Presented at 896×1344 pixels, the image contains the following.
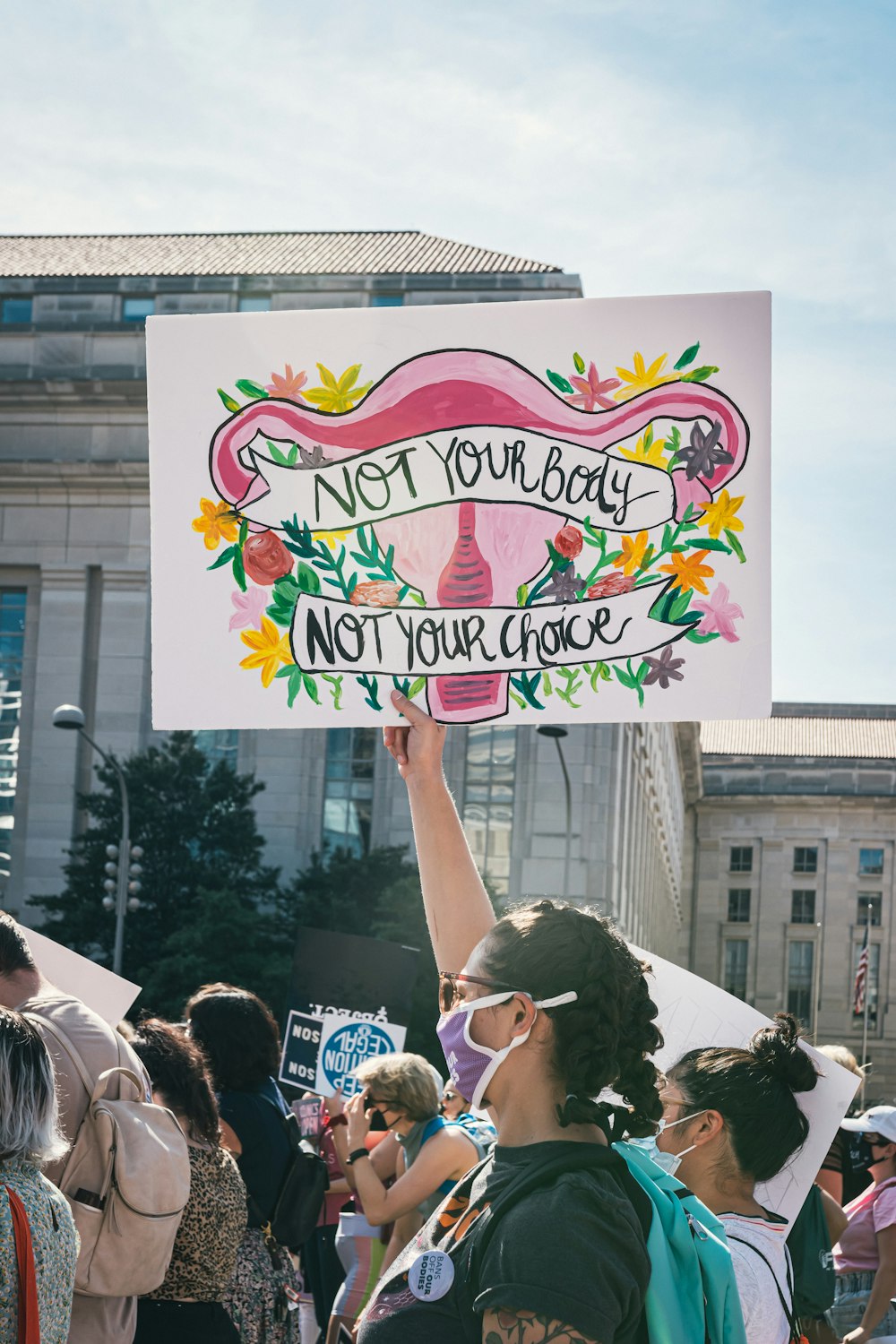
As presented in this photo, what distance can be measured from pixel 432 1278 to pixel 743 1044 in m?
1.86

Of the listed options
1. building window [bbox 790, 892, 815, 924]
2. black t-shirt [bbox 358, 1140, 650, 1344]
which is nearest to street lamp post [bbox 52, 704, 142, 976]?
black t-shirt [bbox 358, 1140, 650, 1344]

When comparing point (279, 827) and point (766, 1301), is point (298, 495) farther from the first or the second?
point (279, 827)

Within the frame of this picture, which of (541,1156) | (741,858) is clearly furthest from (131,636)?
(741,858)

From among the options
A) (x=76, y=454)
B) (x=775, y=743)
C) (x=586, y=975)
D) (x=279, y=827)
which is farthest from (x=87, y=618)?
(x=775, y=743)

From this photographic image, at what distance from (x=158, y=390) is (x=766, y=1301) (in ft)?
7.67

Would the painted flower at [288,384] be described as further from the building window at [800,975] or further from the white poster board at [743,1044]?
the building window at [800,975]

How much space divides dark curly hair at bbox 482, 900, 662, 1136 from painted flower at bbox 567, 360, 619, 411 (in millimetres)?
1482

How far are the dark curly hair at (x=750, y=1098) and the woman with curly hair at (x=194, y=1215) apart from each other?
154 cm

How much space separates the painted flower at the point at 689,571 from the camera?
12.4 feet

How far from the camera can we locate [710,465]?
12.5 feet

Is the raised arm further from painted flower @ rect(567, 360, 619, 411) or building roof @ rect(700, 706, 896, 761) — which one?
building roof @ rect(700, 706, 896, 761)

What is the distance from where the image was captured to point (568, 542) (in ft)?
12.7

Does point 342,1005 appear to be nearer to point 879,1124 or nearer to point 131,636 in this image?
point 879,1124

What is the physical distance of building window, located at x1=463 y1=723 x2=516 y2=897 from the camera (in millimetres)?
47625
